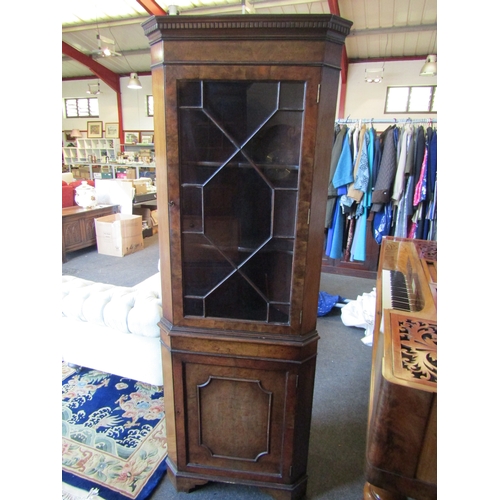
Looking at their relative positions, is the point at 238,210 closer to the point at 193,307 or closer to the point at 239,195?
the point at 239,195

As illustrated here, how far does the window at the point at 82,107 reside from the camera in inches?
411

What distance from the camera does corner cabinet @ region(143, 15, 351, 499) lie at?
0.86 meters

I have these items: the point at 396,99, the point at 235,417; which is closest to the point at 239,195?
the point at 235,417

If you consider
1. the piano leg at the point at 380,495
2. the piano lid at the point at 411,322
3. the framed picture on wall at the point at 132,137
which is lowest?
the piano leg at the point at 380,495

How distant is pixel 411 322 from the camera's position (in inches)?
41.3

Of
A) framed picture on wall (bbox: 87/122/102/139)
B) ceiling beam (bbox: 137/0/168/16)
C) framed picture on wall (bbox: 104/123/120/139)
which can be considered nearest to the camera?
ceiling beam (bbox: 137/0/168/16)

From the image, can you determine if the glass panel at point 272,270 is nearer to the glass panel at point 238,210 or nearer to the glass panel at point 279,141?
the glass panel at point 238,210

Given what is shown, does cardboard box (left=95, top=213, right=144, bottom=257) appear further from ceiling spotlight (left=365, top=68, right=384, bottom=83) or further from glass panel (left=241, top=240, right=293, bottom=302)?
ceiling spotlight (left=365, top=68, right=384, bottom=83)

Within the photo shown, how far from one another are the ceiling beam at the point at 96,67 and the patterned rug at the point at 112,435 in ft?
28.2

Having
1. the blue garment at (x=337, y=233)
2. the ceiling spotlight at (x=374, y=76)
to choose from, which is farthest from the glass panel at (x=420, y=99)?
the blue garment at (x=337, y=233)

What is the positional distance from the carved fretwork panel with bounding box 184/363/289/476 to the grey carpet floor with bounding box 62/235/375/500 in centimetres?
19

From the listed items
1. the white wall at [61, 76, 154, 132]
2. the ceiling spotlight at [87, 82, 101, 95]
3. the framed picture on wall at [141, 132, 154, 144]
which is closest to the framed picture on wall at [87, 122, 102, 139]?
the white wall at [61, 76, 154, 132]

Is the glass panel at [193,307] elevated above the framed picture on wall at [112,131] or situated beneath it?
situated beneath
